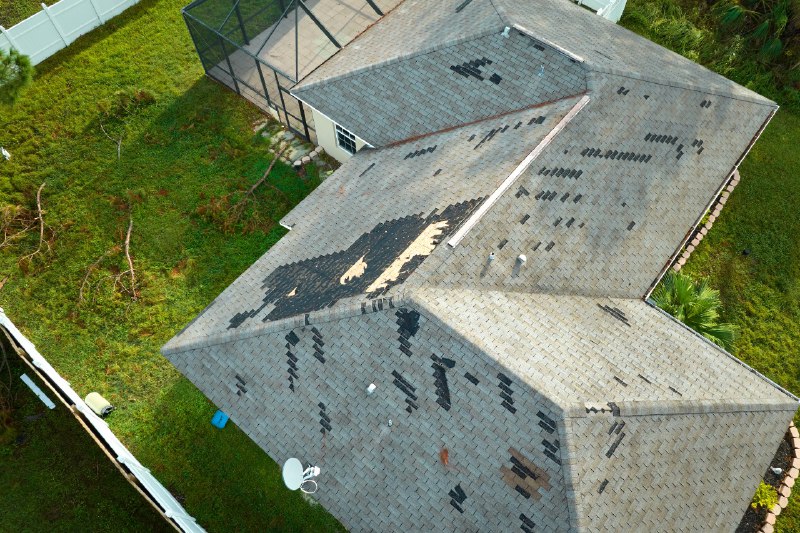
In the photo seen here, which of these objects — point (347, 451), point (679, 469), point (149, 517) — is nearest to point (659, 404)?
point (679, 469)

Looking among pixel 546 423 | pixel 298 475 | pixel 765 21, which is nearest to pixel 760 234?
pixel 765 21

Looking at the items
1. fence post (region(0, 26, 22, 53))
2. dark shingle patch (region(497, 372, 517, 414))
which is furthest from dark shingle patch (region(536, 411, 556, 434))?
fence post (region(0, 26, 22, 53))

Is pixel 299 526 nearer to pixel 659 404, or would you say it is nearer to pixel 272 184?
pixel 659 404

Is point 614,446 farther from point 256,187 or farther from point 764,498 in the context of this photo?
point 256,187

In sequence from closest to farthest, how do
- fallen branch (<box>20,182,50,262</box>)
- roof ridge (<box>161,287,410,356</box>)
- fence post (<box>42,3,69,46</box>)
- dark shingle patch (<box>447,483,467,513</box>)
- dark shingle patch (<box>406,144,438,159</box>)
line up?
dark shingle patch (<box>447,483,467,513</box>) < roof ridge (<box>161,287,410,356</box>) < dark shingle patch (<box>406,144,438,159</box>) < fallen branch (<box>20,182,50,262</box>) < fence post (<box>42,3,69,46</box>)

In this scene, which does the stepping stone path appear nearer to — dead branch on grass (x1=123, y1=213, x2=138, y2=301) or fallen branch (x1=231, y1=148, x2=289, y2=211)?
fallen branch (x1=231, y1=148, x2=289, y2=211)

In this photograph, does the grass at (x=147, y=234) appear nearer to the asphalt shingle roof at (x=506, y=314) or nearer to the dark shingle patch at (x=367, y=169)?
the asphalt shingle roof at (x=506, y=314)

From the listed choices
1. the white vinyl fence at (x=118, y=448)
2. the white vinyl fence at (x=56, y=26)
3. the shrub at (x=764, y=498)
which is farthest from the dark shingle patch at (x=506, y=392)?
the white vinyl fence at (x=56, y=26)
